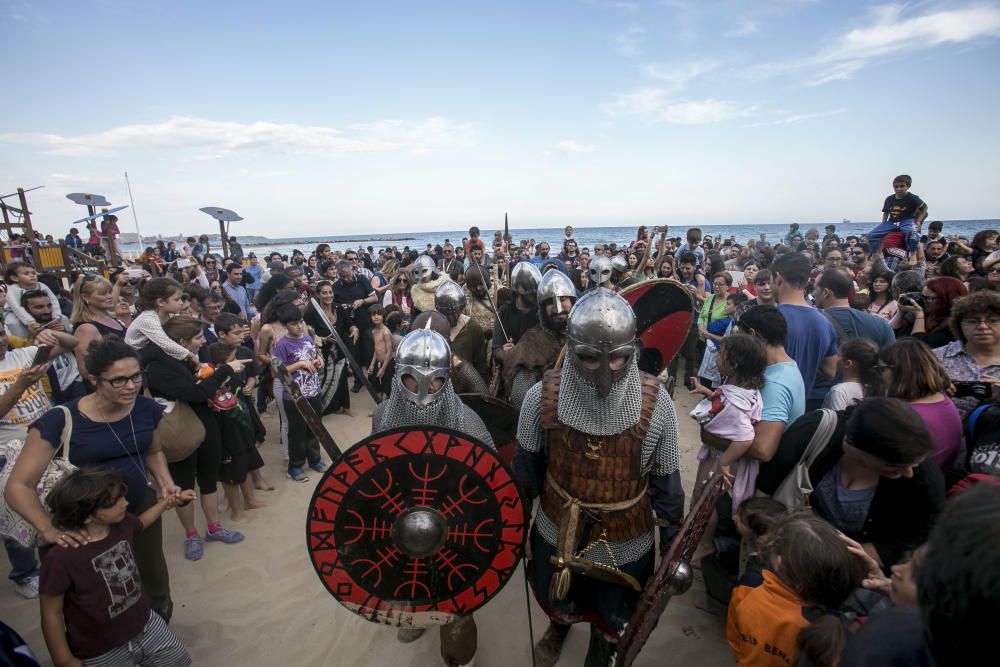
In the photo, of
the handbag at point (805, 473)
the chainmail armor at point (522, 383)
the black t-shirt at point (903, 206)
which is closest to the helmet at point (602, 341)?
the handbag at point (805, 473)

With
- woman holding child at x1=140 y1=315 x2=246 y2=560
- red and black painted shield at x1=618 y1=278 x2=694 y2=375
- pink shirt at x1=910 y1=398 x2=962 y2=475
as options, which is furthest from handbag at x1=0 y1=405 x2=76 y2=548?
pink shirt at x1=910 y1=398 x2=962 y2=475

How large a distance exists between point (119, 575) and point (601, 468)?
2.32 metres

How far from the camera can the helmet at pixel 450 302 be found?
478 centimetres

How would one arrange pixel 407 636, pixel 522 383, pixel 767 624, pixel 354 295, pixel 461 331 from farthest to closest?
pixel 354 295 → pixel 461 331 → pixel 522 383 → pixel 407 636 → pixel 767 624

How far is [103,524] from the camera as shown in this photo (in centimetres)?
215

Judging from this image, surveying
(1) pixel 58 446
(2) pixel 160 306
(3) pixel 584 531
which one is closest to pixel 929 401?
(3) pixel 584 531

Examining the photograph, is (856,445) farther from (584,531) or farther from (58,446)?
(58,446)

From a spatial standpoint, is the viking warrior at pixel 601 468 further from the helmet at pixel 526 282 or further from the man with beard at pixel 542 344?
the helmet at pixel 526 282

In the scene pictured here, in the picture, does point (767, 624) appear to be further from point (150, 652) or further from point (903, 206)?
point (903, 206)

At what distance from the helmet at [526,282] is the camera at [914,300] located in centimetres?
325

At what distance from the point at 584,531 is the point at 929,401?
181 cm

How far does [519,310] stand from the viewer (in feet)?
16.3

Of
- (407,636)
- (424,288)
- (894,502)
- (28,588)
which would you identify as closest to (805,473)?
(894,502)

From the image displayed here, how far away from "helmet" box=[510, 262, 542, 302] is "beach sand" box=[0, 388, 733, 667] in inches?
104
